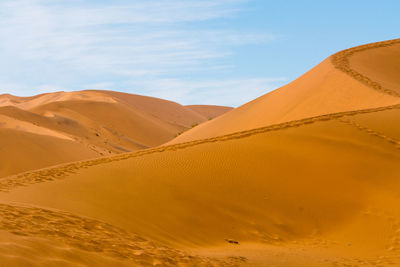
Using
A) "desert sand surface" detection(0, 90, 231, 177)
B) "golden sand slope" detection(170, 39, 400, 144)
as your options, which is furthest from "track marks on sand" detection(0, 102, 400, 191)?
"desert sand surface" detection(0, 90, 231, 177)

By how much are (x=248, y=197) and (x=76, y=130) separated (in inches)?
1359

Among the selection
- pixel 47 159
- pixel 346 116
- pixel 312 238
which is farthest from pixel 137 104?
pixel 312 238

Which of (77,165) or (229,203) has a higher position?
(77,165)

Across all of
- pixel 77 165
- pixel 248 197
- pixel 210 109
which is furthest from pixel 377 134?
pixel 210 109

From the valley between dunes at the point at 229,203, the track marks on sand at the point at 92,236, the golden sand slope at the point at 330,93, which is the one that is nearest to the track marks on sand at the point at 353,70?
the golden sand slope at the point at 330,93

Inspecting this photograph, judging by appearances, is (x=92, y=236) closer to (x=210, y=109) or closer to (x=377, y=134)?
(x=377, y=134)

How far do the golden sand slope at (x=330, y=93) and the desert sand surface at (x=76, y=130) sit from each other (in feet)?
20.9

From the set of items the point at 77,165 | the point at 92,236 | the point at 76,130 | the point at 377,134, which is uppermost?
the point at 76,130

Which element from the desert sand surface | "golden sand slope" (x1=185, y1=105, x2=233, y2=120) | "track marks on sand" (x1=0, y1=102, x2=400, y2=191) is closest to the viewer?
"track marks on sand" (x1=0, y1=102, x2=400, y2=191)

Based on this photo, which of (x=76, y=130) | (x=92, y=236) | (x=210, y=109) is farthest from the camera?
(x=210, y=109)

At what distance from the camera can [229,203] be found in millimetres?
9984

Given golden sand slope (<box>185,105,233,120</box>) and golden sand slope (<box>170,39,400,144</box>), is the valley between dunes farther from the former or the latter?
golden sand slope (<box>185,105,233,120</box>)

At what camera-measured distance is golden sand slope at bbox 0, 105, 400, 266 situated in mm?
7695

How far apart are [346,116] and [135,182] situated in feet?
25.4
